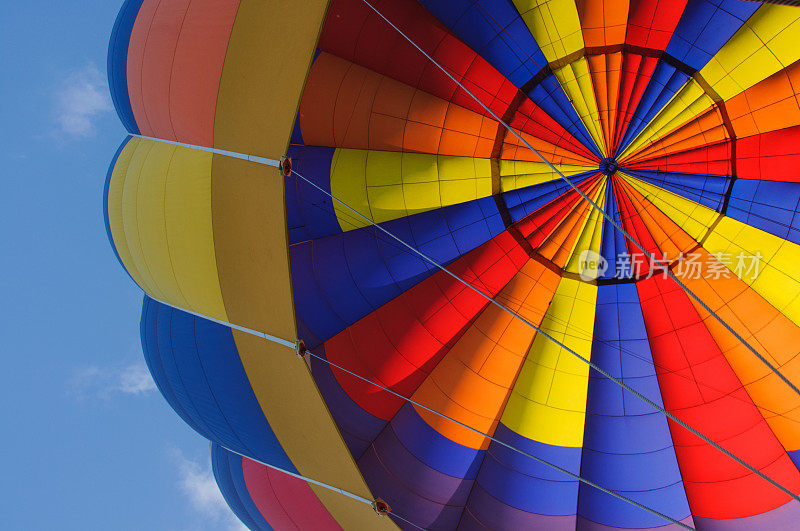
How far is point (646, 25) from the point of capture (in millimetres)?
4430

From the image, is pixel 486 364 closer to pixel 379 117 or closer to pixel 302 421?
pixel 302 421

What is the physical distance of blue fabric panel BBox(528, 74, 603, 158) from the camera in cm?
462

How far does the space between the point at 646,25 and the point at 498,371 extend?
123 inches

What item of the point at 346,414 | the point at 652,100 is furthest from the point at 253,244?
the point at 652,100

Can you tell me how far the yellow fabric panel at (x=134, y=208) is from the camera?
4957 millimetres

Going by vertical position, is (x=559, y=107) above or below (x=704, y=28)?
below

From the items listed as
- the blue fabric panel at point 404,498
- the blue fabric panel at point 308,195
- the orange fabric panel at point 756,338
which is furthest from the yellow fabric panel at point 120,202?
the orange fabric panel at point 756,338

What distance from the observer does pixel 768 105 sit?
4523 mm

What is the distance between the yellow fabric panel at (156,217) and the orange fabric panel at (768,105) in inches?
184

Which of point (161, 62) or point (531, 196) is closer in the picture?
point (161, 62)

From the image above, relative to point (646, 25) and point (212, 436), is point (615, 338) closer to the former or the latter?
point (646, 25)

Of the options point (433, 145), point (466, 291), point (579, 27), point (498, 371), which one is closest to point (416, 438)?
point (498, 371)

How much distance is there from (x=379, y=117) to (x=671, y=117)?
245 centimetres

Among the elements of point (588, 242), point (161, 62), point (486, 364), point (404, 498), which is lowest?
point (404, 498)
